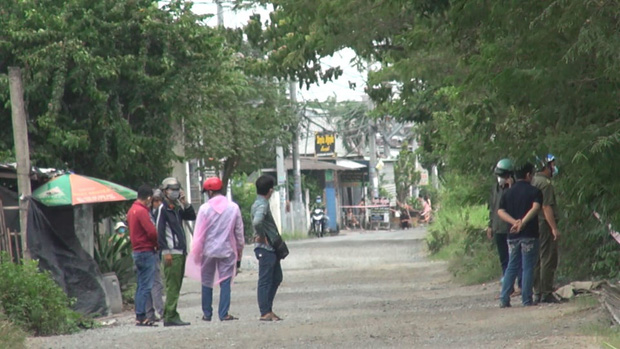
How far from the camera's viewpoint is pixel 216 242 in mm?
15094

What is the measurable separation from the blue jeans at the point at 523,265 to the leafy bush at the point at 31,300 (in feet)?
16.9

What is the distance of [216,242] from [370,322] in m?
2.30

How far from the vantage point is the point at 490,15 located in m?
9.54

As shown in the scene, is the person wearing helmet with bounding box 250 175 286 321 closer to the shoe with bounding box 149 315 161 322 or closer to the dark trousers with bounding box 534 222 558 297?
the shoe with bounding box 149 315 161 322

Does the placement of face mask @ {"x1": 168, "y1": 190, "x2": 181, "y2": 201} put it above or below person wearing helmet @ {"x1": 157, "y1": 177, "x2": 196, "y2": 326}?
above

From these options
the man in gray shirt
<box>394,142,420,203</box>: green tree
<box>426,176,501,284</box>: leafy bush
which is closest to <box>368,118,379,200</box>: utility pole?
<box>394,142,420,203</box>: green tree

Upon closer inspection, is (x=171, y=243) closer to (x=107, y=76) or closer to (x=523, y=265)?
(x=523, y=265)

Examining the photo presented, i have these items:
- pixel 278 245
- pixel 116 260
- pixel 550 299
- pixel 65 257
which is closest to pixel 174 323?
pixel 278 245

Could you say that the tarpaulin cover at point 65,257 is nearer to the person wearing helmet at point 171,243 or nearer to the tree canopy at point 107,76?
the tree canopy at point 107,76

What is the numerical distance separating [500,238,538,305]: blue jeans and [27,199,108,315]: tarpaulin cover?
6083 mm

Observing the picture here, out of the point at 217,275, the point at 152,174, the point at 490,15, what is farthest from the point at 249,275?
the point at 490,15

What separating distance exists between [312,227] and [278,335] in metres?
43.2

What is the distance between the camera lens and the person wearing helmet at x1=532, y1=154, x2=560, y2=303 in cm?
1462

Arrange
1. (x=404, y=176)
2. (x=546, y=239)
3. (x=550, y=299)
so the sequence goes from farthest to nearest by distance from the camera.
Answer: (x=404, y=176)
(x=546, y=239)
(x=550, y=299)
